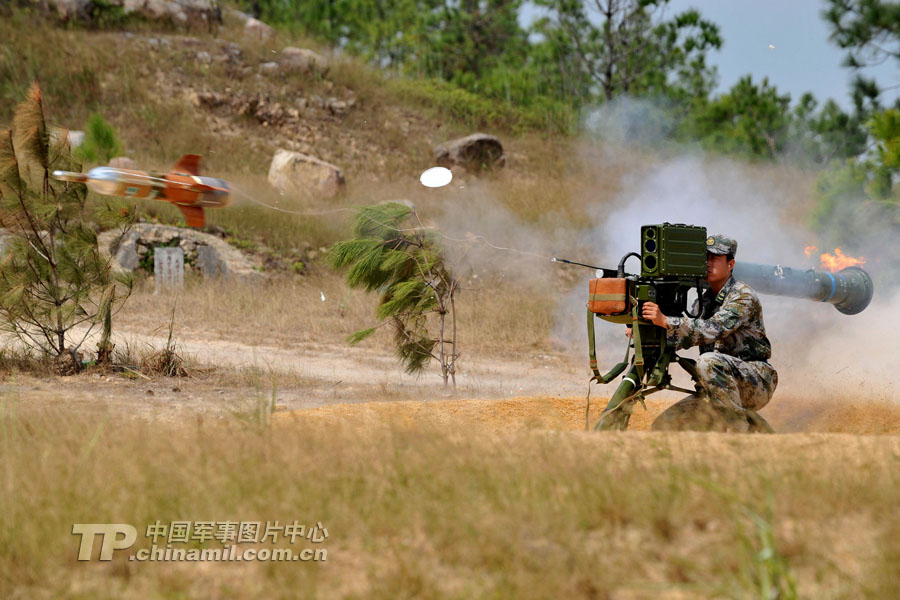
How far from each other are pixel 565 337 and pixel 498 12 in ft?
76.0

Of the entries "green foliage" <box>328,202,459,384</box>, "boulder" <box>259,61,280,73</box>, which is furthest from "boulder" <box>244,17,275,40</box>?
"green foliage" <box>328,202,459,384</box>

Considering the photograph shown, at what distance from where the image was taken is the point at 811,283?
7141mm

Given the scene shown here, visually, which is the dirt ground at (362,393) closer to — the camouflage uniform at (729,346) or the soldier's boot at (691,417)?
the soldier's boot at (691,417)

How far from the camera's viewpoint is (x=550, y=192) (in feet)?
69.0

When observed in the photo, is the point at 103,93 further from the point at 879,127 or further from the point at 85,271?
the point at 879,127

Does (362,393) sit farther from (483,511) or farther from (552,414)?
(483,511)

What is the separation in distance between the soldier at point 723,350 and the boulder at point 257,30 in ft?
84.5

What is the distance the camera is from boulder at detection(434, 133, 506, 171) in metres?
24.1

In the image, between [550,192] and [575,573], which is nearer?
→ [575,573]

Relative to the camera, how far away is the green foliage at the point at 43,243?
30.2ft

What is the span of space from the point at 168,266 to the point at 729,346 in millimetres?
12307

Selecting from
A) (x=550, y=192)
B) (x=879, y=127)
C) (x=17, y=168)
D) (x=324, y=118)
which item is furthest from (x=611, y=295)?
(x=324, y=118)

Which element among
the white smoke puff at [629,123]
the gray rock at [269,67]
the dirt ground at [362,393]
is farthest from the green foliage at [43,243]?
the white smoke puff at [629,123]

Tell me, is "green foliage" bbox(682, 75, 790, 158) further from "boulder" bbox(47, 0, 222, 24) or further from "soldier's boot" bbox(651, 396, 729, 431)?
"soldier's boot" bbox(651, 396, 729, 431)
